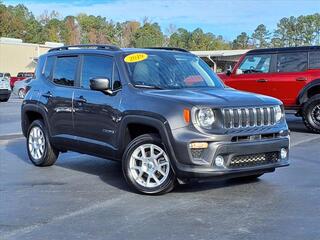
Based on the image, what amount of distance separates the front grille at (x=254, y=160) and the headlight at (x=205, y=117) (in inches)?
20.2

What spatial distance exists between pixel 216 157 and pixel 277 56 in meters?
8.07

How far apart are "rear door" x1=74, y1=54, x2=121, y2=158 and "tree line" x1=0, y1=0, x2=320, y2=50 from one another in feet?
287

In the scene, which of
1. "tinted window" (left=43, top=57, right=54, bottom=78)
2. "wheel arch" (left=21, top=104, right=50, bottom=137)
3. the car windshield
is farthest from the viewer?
"tinted window" (left=43, top=57, right=54, bottom=78)

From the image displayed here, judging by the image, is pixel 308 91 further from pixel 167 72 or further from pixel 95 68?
pixel 95 68

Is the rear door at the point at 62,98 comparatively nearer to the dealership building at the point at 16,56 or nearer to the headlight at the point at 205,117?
the headlight at the point at 205,117

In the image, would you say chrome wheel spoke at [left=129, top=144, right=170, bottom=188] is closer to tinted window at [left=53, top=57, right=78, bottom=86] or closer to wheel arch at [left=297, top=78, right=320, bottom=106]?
tinted window at [left=53, top=57, right=78, bottom=86]

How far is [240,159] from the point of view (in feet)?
22.2

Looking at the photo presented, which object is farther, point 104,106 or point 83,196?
point 104,106

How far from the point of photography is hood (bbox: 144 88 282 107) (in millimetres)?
6694

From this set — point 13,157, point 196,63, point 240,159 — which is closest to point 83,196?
point 240,159

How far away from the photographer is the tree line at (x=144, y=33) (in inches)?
4082

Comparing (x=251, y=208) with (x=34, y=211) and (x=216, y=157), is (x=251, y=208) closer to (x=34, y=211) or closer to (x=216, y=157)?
(x=216, y=157)

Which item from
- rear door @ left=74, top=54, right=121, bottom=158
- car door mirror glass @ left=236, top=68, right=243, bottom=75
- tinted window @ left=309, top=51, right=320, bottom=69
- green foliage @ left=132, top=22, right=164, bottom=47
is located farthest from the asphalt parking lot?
green foliage @ left=132, top=22, right=164, bottom=47

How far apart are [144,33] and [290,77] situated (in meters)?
92.7
